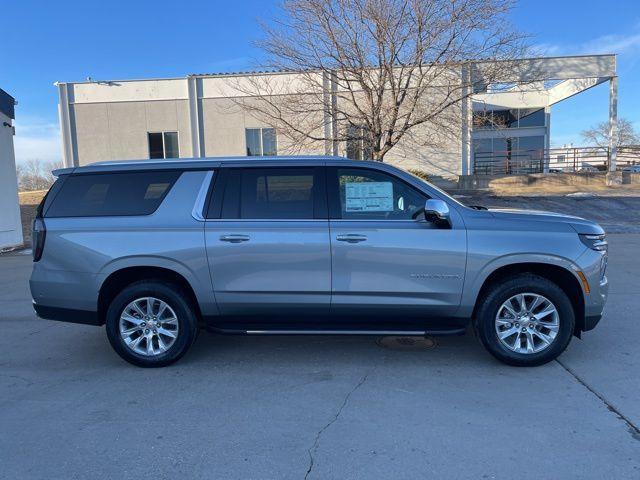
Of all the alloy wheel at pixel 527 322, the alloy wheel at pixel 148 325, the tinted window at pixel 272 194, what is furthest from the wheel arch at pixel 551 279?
the alloy wheel at pixel 148 325

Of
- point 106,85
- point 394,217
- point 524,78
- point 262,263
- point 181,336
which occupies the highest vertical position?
point 106,85

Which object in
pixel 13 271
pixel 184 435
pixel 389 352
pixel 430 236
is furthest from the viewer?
pixel 13 271

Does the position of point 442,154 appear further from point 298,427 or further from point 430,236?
point 298,427

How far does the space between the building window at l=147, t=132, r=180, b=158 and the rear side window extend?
19.9 meters

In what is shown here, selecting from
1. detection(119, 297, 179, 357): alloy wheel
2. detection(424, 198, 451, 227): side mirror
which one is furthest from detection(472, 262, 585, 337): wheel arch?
detection(119, 297, 179, 357): alloy wheel

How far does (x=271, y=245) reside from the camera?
4.38 meters

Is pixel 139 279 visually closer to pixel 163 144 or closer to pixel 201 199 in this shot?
pixel 201 199

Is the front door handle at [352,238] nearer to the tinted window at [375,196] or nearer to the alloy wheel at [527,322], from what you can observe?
the tinted window at [375,196]

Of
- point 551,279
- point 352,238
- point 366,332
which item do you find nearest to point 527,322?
point 551,279

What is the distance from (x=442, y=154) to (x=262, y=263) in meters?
19.3

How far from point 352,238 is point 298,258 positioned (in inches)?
19.9

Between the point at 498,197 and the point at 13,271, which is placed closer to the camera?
the point at 13,271

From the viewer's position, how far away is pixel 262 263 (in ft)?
14.4

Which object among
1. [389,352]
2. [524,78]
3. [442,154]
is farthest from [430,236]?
[442,154]
